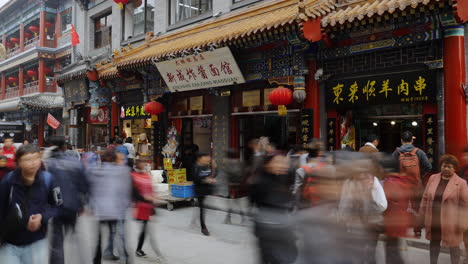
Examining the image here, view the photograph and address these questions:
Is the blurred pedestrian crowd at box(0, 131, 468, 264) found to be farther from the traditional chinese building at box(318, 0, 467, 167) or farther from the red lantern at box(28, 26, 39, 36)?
the red lantern at box(28, 26, 39, 36)

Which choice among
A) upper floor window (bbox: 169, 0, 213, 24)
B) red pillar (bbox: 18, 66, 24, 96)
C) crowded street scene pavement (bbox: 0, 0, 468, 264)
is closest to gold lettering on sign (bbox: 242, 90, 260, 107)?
crowded street scene pavement (bbox: 0, 0, 468, 264)

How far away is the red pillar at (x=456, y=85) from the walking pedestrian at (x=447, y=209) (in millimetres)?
2742

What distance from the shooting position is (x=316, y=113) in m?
9.34

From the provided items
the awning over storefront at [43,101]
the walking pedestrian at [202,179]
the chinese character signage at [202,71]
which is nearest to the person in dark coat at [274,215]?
the walking pedestrian at [202,179]

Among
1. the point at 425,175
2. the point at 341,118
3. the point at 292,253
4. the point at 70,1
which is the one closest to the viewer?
the point at 292,253

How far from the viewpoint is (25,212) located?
3.26 meters

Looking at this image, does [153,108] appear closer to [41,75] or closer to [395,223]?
[395,223]

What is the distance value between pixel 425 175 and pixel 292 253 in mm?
4918

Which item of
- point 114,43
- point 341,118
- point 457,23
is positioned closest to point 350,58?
point 341,118

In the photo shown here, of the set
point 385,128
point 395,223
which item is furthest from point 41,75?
point 395,223

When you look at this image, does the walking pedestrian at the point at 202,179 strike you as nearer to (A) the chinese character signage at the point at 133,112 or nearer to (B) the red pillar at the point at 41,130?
(A) the chinese character signage at the point at 133,112

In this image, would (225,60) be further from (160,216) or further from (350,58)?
(160,216)

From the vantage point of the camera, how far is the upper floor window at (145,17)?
1532 centimetres

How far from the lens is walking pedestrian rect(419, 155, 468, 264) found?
4664 mm
